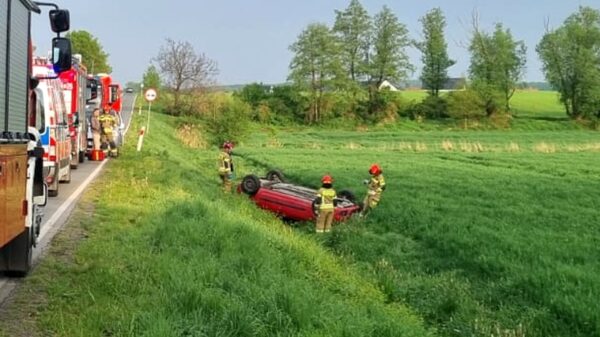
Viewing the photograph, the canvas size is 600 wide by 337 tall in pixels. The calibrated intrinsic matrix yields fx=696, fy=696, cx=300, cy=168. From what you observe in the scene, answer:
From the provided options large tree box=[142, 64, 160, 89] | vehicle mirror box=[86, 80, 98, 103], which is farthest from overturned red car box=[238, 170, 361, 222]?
large tree box=[142, 64, 160, 89]

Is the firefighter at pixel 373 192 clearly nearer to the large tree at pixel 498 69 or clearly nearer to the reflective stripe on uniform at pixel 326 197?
the reflective stripe on uniform at pixel 326 197

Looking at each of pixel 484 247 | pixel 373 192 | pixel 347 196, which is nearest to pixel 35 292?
pixel 484 247

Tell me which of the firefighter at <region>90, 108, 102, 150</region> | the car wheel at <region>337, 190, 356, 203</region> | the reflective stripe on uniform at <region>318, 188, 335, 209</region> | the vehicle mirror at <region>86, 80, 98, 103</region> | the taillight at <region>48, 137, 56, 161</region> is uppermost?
the vehicle mirror at <region>86, 80, 98, 103</region>

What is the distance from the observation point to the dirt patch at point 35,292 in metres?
5.36

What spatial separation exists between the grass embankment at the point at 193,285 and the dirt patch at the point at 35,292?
1.0 inches

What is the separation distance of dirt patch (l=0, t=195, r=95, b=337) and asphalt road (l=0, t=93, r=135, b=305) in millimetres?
88

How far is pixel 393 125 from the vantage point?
67.1 m

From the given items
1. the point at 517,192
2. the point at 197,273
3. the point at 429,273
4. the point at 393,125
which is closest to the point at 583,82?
the point at 393,125

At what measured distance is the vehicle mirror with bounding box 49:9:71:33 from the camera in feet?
21.5

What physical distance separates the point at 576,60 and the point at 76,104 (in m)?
68.6

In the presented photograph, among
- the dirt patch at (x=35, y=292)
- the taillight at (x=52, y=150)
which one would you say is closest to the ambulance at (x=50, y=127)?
the taillight at (x=52, y=150)

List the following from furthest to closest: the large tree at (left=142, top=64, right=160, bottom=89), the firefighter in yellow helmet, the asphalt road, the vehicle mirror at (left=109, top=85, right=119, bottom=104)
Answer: the large tree at (left=142, top=64, right=160, bottom=89)
the vehicle mirror at (left=109, top=85, right=119, bottom=104)
the firefighter in yellow helmet
the asphalt road

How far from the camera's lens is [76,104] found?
18.8 metres

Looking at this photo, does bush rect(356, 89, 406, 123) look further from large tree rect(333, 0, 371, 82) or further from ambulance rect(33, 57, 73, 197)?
ambulance rect(33, 57, 73, 197)
